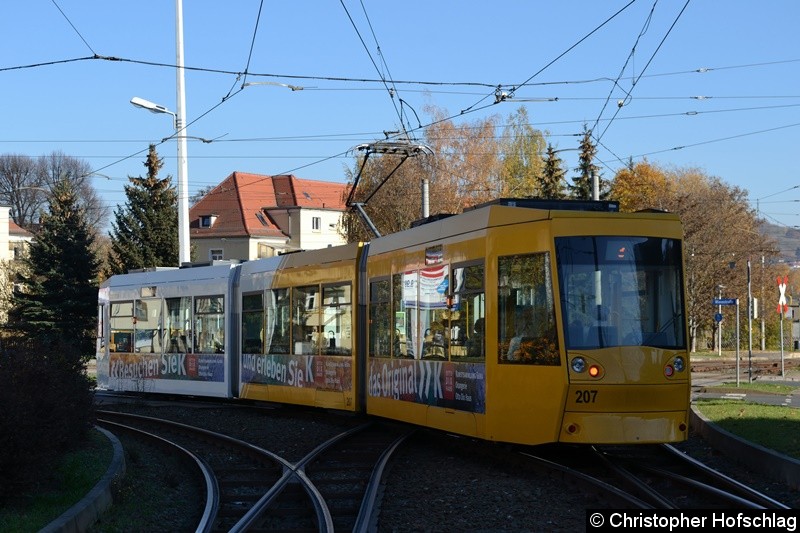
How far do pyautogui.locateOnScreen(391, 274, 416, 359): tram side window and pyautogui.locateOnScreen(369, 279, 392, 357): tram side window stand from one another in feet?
0.85

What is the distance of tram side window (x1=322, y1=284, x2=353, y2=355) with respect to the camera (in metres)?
17.8

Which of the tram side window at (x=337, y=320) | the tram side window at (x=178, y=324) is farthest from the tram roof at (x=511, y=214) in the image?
the tram side window at (x=178, y=324)

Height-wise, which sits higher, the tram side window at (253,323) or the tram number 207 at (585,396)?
the tram side window at (253,323)

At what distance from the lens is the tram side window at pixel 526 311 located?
38.5 ft

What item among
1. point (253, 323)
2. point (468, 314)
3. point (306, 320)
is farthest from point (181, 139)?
point (468, 314)

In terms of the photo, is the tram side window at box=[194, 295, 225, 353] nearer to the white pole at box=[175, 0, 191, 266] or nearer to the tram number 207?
the white pole at box=[175, 0, 191, 266]

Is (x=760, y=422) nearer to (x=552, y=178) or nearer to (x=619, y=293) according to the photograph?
(x=619, y=293)

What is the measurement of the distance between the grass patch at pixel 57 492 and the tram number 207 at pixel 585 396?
4.94 metres

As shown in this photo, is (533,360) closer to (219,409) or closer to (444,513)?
(444,513)

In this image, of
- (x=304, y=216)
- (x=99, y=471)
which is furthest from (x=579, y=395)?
(x=304, y=216)

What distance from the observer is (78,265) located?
52.3 metres

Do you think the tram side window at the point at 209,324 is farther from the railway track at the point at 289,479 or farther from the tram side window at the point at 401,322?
the tram side window at the point at 401,322

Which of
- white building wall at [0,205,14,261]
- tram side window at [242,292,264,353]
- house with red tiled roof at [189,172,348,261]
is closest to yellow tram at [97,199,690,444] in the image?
tram side window at [242,292,264,353]

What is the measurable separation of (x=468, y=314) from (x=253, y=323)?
9339 mm
